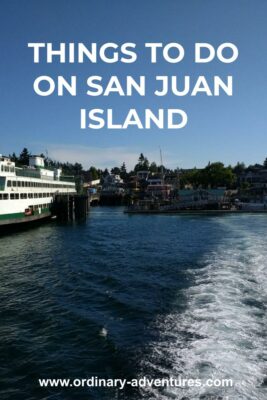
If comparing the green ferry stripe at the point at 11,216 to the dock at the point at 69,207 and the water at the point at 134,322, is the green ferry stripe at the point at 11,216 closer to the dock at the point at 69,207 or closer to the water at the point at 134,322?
the water at the point at 134,322

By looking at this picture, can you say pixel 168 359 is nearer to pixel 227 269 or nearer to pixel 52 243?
pixel 227 269

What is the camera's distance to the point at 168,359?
15.0 metres

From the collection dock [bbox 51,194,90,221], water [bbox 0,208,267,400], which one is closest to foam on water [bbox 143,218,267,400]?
water [bbox 0,208,267,400]

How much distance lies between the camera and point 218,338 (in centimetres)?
1678

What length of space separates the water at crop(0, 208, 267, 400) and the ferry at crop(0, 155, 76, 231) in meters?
21.2

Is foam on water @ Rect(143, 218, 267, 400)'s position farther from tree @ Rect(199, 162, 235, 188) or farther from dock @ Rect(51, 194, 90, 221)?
tree @ Rect(199, 162, 235, 188)

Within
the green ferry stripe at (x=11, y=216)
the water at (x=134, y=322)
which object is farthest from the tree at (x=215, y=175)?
the water at (x=134, y=322)

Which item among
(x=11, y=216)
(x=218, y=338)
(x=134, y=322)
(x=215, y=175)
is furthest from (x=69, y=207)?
(x=215, y=175)

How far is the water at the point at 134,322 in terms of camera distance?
1379 cm

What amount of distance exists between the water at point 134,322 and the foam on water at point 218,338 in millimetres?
46

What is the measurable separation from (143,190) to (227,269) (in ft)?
528

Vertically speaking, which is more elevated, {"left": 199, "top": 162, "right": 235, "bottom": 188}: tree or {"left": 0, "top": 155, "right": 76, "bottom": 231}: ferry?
{"left": 199, "top": 162, "right": 235, "bottom": 188}: tree

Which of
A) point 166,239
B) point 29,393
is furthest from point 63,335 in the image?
point 166,239

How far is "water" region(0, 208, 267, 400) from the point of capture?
45.2 ft
